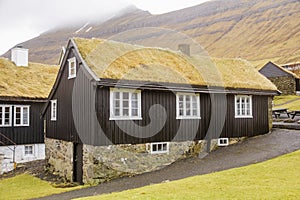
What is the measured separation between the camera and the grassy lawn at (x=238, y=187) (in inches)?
396

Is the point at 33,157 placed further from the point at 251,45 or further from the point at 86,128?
the point at 251,45

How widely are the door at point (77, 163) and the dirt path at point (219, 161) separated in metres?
2.14

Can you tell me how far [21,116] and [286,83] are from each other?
132 feet

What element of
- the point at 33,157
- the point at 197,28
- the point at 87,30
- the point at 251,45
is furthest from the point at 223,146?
the point at 87,30

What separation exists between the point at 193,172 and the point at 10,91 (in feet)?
45.9

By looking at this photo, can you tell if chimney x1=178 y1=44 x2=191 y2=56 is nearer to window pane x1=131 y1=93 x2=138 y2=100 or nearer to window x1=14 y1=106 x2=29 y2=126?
window pane x1=131 y1=93 x2=138 y2=100

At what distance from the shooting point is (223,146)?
21.0 m

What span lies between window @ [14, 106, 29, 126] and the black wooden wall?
0.90 feet

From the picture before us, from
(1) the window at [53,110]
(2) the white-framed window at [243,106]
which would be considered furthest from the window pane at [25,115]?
(2) the white-framed window at [243,106]

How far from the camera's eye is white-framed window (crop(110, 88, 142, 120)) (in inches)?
651

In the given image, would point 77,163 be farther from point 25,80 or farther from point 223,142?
point 25,80

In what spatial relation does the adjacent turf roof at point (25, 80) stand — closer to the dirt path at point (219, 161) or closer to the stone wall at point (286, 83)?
the dirt path at point (219, 161)

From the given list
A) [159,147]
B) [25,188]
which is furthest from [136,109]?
[25,188]

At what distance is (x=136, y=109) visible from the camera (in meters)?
17.3
